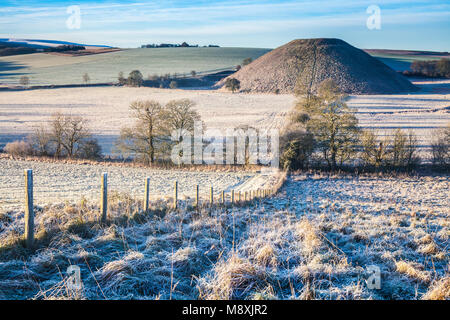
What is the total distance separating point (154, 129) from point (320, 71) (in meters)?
103

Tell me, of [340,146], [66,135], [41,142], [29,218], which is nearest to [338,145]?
[340,146]

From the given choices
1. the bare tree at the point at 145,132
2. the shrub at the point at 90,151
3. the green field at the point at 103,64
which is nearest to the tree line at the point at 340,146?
the bare tree at the point at 145,132

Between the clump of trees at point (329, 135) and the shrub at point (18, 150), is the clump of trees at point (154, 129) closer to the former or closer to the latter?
the shrub at point (18, 150)

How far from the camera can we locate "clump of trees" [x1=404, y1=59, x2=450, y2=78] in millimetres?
→ 145375

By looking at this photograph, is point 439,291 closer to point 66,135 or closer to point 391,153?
point 391,153

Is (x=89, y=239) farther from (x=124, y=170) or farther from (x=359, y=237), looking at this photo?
(x=124, y=170)

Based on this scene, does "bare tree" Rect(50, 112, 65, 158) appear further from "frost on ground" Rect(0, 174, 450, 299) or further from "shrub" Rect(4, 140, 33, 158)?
"frost on ground" Rect(0, 174, 450, 299)

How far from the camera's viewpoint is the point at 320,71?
423 ft

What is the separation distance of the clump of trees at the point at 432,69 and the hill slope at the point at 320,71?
→ 82.1 ft

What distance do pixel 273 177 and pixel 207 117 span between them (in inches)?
1525

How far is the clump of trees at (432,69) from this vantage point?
145m

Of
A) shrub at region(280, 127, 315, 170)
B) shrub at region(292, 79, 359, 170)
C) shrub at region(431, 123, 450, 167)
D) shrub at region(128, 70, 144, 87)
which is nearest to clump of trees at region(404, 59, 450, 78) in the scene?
shrub at region(128, 70, 144, 87)

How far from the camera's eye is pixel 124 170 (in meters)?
35.1
